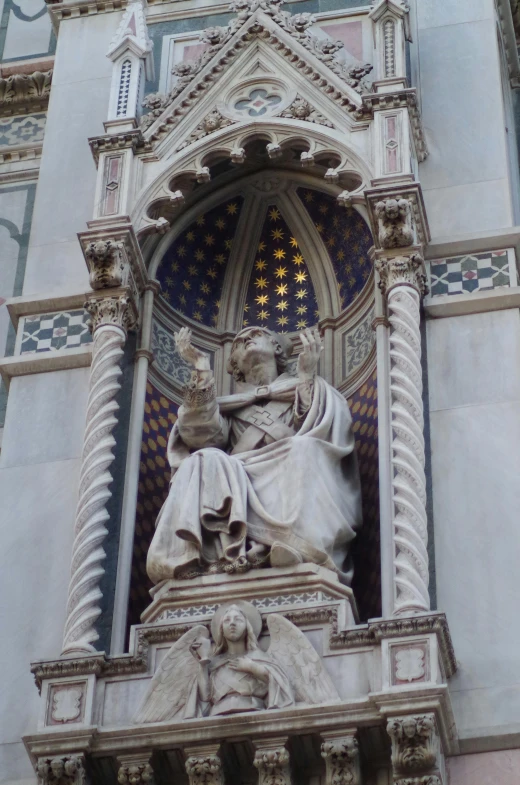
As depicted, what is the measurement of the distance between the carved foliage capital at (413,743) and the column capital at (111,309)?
3978mm

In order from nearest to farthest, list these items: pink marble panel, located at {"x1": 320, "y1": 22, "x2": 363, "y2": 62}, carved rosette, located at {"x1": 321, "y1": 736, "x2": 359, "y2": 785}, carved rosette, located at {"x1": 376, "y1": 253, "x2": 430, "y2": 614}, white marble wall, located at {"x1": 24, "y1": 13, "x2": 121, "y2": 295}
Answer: carved rosette, located at {"x1": 321, "y1": 736, "x2": 359, "y2": 785} < carved rosette, located at {"x1": 376, "y1": 253, "x2": 430, "y2": 614} < white marble wall, located at {"x1": 24, "y1": 13, "x2": 121, "y2": 295} < pink marble panel, located at {"x1": 320, "y1": 22, "x2": 363, "y2": 62}

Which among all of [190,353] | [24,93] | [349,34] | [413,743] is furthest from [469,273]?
[24,93]

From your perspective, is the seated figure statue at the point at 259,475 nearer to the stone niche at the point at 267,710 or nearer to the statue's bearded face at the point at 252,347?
the statue's bearded face at the point at 252,347

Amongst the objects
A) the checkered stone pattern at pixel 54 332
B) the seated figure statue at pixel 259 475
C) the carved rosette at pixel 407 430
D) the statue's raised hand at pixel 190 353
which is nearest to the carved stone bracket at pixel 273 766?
the carved rosette at pixel 407 430

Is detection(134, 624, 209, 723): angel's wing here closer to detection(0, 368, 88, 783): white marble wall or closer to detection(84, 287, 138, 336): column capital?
detection(0, 368, 88, 783): white marble wall

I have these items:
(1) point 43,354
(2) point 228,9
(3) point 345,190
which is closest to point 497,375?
(3) point 345,190

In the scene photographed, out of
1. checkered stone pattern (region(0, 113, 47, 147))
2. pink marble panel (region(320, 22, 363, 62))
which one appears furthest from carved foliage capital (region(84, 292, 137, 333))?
checkered stone pattern (region(0, 113, 47, 147))

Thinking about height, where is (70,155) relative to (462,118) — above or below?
above

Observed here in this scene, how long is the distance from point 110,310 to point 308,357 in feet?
5.04

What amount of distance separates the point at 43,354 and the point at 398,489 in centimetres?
307

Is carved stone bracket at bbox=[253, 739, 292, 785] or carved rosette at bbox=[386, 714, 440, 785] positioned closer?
carved rosette at bbox=[386, 714, 440, 785]

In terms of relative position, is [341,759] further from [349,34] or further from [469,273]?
[349,34]

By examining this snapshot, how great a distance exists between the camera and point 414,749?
36.9 feet

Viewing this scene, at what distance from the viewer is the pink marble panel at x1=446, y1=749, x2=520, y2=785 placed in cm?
1154
